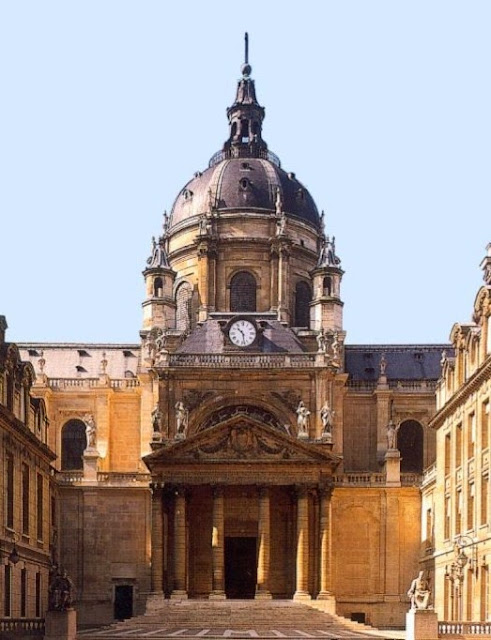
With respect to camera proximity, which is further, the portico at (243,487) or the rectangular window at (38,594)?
the portico at (243,487)

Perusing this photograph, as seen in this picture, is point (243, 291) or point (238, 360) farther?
point (243, 291)

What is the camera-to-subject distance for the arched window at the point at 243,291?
83.9 metres

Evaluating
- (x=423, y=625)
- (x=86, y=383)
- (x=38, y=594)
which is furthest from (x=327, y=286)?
(x=423, y=625)

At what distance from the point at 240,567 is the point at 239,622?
32.2 feet

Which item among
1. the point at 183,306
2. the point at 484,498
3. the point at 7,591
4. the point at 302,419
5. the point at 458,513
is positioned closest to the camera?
the point at 484,498

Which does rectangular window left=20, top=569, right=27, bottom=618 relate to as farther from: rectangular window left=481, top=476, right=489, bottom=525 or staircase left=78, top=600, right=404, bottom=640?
rectangular window left=481, top=476, right=489, bottom=525

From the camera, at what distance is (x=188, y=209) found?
8744 cm

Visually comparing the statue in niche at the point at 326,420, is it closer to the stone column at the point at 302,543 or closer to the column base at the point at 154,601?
the stone column at the point at 302,543

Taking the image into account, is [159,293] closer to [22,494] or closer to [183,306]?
[183,306]

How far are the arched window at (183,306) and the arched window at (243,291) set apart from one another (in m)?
3.00

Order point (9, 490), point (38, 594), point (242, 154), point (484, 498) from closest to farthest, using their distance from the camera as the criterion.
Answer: point (484, 498), point (9, 490), point (38, 594), point (242, 154)

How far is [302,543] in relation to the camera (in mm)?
70000

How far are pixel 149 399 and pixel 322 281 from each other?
13.6m

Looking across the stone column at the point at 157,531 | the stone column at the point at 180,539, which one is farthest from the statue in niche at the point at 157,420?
the stone column at the point at 180,539
